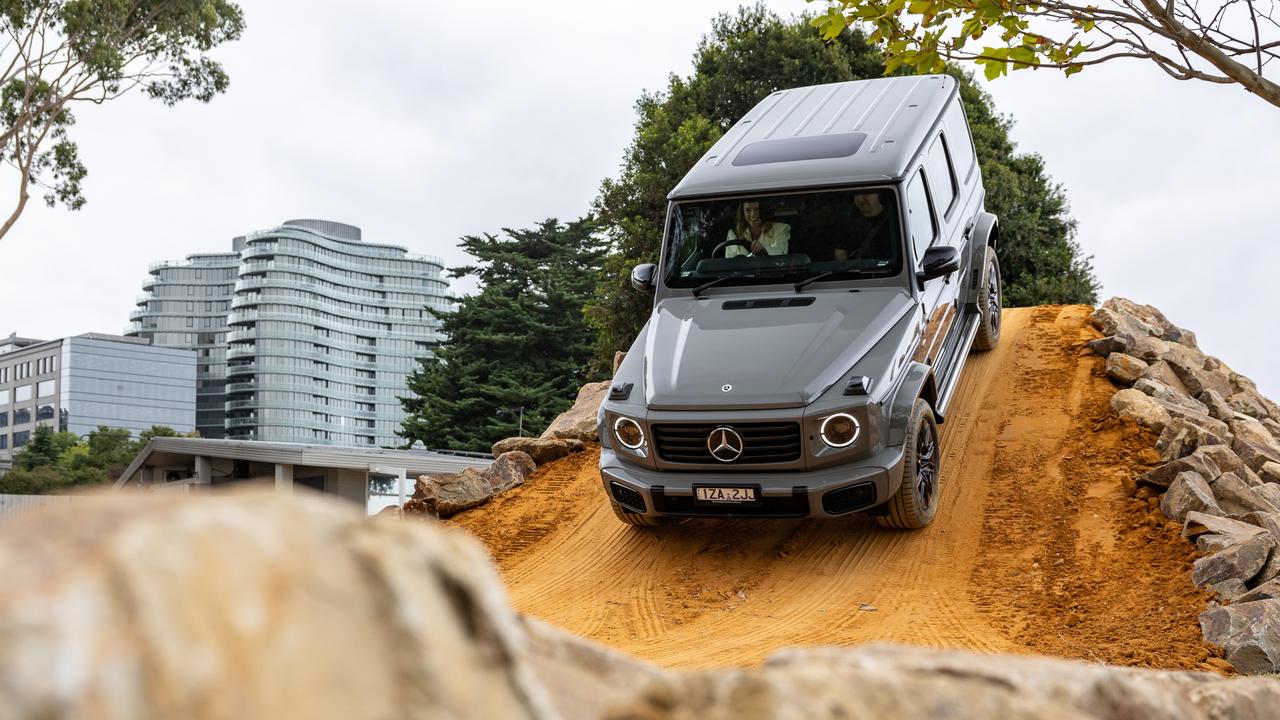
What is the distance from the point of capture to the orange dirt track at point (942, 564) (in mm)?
8414

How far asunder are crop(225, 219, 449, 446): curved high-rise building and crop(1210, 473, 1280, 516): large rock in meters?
131

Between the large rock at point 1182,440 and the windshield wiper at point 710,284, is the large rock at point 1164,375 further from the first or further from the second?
the windshield wiper at point 710,284

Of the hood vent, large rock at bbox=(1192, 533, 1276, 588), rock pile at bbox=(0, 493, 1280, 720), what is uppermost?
the hood vent

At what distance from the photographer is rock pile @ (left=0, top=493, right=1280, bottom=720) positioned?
1164 mm

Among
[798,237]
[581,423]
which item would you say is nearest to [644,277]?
[798,237]

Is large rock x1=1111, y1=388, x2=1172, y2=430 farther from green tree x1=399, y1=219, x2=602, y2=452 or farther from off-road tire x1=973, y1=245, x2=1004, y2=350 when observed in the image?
green tree x1=399, y1=219, x2=602, y2=452

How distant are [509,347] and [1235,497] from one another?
1607 inches

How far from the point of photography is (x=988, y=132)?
3192 cm

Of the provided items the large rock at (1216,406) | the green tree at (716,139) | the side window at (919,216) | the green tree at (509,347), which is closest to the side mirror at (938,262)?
the side window at (919,216)

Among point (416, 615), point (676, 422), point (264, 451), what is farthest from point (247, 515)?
point (264, 451)

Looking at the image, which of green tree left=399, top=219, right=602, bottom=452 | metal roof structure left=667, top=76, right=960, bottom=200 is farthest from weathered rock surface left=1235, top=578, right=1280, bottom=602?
green tree left=399, top=219, right=602, bottom=452

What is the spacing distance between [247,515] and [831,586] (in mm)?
8518

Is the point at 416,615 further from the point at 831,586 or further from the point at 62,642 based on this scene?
the point at 831,586

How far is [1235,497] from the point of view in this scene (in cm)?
1023
